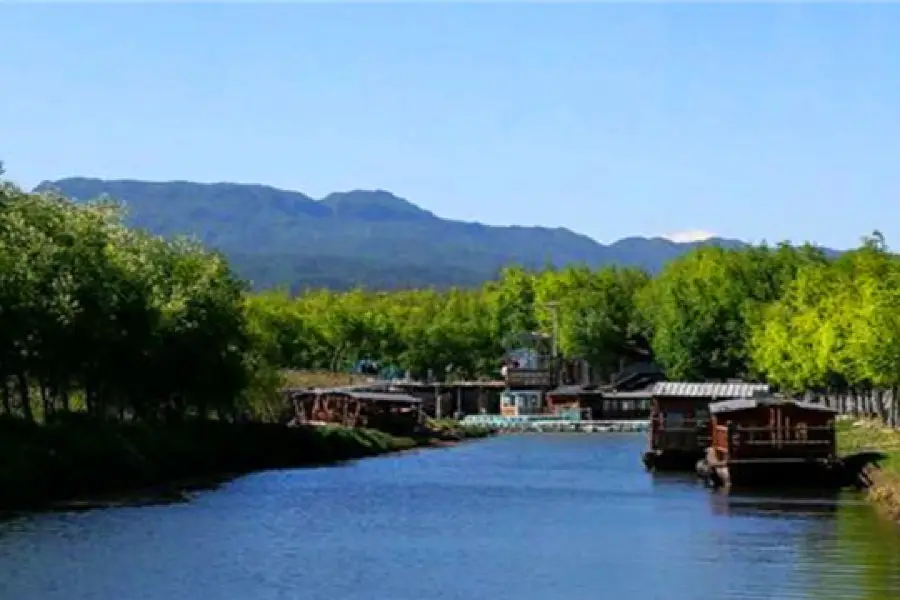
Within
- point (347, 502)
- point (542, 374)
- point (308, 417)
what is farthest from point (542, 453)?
point (542, 374)

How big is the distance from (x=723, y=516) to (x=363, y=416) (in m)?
68.6

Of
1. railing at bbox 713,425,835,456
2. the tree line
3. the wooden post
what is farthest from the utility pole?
railing at bbox 713,425,835,456

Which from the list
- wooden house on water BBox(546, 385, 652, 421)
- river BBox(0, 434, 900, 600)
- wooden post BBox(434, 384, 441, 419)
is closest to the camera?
river BBox(0, 434, 900, 600)

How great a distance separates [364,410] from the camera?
131000 millimetres

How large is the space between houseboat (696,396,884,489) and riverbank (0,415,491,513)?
24.8 m

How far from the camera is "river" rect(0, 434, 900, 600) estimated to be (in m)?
44.1

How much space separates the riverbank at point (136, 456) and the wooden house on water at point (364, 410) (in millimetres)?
15334

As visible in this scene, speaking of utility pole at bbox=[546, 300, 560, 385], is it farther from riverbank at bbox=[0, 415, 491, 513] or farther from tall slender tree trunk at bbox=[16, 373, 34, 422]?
tall slender tree trunk at bbox=[16, 373, 34, 422]

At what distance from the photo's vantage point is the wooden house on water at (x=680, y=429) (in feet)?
304

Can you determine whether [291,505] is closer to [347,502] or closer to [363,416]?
[347,502]

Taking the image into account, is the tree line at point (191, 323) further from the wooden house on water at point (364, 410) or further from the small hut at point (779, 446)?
the small hut at point (779, 446)

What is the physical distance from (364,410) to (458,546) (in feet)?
252

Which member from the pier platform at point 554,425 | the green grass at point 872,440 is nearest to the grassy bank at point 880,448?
the green grass at point 872,440

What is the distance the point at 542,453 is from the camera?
118 metres
